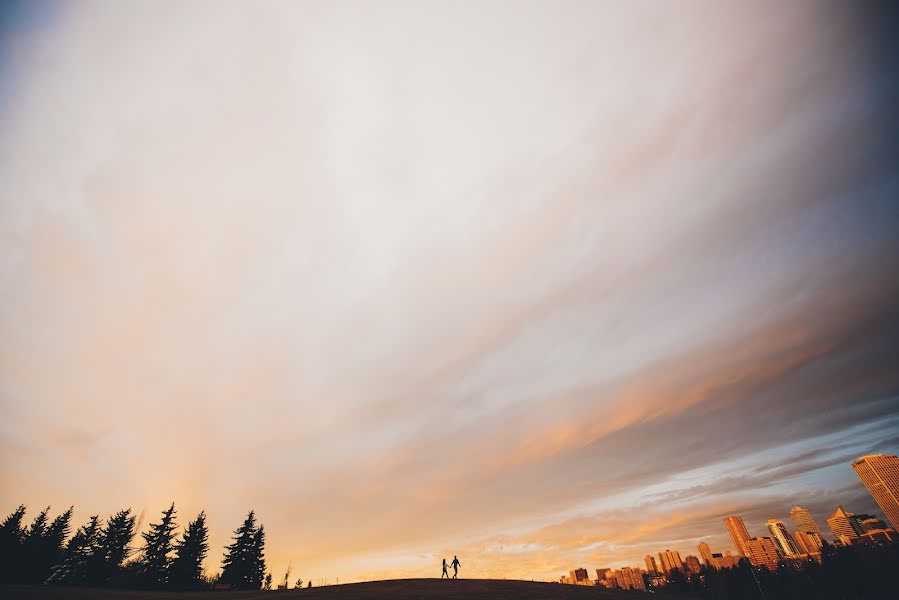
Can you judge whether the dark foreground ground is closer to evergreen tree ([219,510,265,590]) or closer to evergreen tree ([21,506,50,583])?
evergreen tree ([219,510,265,590])

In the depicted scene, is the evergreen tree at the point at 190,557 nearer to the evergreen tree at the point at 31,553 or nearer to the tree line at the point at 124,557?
the tree line at the point at 124,557

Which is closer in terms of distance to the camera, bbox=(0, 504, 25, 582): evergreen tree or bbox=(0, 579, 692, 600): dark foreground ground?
bbox=(0, 579, 692, 600): dark foreground ground

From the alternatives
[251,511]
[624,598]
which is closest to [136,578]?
[251,511]

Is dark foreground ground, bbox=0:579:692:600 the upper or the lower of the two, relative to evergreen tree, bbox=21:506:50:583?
lower

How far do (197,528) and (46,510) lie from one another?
3742cm

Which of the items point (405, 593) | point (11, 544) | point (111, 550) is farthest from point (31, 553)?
point (405, 593)

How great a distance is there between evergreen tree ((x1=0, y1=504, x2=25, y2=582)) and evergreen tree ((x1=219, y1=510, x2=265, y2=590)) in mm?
30886

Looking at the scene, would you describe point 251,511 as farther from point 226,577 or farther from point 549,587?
point 549,587

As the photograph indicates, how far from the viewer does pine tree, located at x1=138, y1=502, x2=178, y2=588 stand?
180 ft

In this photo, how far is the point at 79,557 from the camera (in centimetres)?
6384

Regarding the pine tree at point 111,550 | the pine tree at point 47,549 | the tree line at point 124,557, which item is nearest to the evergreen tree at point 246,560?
the tree line at point 124,557

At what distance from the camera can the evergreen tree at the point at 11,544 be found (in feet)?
185

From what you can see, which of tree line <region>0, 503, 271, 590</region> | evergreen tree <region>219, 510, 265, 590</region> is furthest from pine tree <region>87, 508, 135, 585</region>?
evergreen tree <region>219, 510, 265, 590</region>

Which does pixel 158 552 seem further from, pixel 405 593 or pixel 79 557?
pixel 405 593
